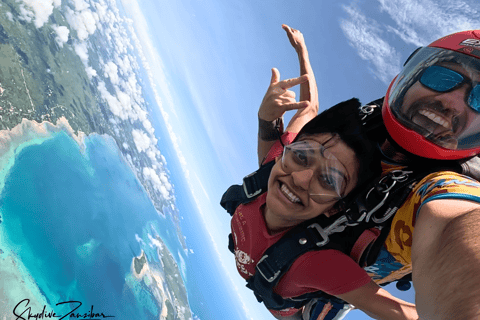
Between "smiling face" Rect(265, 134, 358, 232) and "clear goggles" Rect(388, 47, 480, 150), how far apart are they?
0.94ft

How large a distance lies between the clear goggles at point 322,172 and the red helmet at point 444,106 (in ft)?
0.95

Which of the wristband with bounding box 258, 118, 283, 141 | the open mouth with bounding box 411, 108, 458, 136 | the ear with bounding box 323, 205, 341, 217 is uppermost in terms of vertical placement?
the wristband with bounding box 258, 118, 283, 141

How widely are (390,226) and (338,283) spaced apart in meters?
0.31

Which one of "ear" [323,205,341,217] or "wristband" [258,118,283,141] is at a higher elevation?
"wristband" [258,118,283,141]

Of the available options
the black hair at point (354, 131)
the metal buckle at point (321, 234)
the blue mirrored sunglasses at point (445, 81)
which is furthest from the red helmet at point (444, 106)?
the metal buckle at point (321, 234)

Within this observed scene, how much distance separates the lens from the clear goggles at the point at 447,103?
3.47ft

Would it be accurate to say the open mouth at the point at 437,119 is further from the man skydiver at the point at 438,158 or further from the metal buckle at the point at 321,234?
the metal buckle at the point at 321,234

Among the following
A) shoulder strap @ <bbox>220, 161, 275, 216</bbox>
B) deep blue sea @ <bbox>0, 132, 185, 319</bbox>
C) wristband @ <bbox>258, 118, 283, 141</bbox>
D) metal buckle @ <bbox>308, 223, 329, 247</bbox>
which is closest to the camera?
metal buckle @ <bbox>308, 223, 329, 247</bbox>

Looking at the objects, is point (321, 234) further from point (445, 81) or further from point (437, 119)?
point (445, 81)

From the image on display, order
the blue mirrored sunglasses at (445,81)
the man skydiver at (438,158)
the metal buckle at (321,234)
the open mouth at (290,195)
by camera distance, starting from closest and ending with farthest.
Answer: the man skydiver at (438,158), the blue mirrored sunglasses at (445,81), the metal buckle at (321,234), the open mouth at (290,195)

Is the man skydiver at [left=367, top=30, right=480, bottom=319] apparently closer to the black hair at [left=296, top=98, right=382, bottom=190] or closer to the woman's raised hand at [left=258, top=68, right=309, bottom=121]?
the black hair at [left=296, top=98, right=382, bottom=190]

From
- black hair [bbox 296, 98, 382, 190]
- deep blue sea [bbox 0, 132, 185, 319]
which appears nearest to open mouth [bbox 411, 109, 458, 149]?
black hair [bbox 296, 98, 382, 190]

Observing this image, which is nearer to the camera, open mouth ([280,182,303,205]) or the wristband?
open mouth ([280,182,303,205])

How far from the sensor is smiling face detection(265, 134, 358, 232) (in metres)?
1.27
